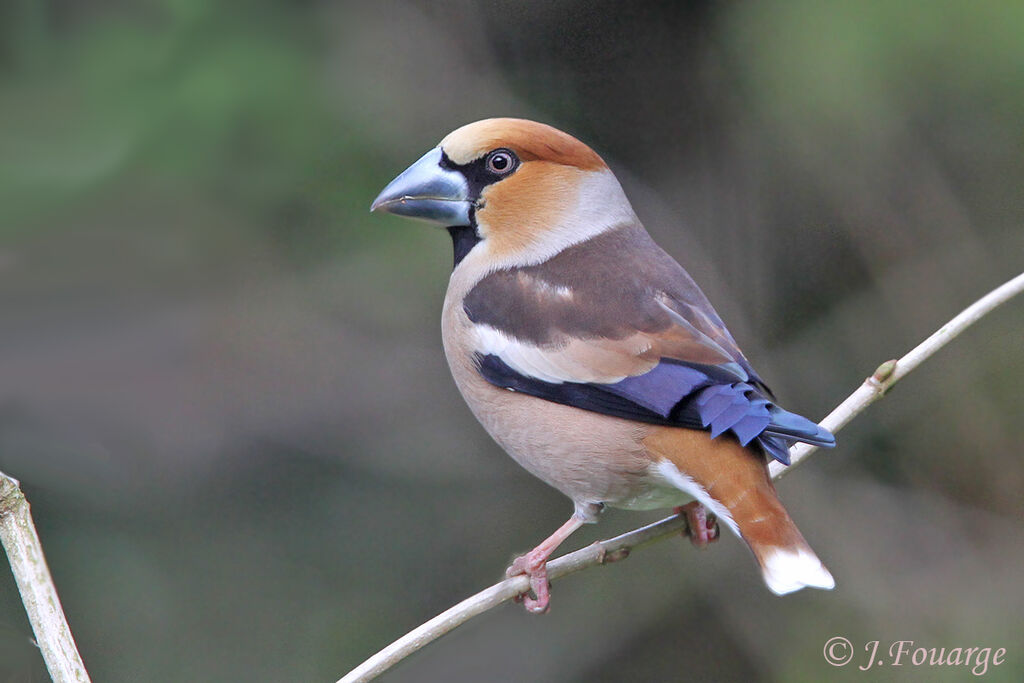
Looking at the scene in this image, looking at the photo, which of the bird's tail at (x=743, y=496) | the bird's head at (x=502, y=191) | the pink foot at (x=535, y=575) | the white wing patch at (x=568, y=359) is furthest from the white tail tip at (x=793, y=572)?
the bird's head at (x=502, y=191)

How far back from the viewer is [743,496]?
265cm

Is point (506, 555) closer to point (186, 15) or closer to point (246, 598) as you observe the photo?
point (246, 598)

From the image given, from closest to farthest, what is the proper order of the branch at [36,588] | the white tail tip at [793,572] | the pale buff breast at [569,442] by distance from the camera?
the branch at [36,588], the white tail tip at [793,572], the pale buff breast at [569,442]

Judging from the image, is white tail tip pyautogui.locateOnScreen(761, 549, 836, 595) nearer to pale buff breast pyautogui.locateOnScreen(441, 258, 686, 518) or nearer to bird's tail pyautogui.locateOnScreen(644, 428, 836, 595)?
bird's tail pyautogui.locateOnScreen(644, 428, 836, 595)

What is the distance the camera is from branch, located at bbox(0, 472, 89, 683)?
2258mm

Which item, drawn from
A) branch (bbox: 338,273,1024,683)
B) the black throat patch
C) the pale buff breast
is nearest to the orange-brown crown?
the black throat patch

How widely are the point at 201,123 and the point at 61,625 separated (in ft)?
10.9

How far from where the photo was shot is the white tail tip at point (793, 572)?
2.49 meters

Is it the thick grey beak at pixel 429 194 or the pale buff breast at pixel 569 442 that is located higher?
the thick grey beak at pixel 429 194

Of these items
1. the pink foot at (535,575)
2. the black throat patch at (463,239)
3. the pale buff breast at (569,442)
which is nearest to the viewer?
the pale buff breast at (569,442)

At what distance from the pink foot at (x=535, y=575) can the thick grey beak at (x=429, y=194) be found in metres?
0.95

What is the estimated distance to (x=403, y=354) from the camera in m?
5.52

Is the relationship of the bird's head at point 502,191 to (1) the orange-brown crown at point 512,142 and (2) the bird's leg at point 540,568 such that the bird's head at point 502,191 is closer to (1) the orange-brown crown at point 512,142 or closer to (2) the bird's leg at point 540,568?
(1) the orange-brown crown at point 512,142

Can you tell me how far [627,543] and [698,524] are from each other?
0.38m
